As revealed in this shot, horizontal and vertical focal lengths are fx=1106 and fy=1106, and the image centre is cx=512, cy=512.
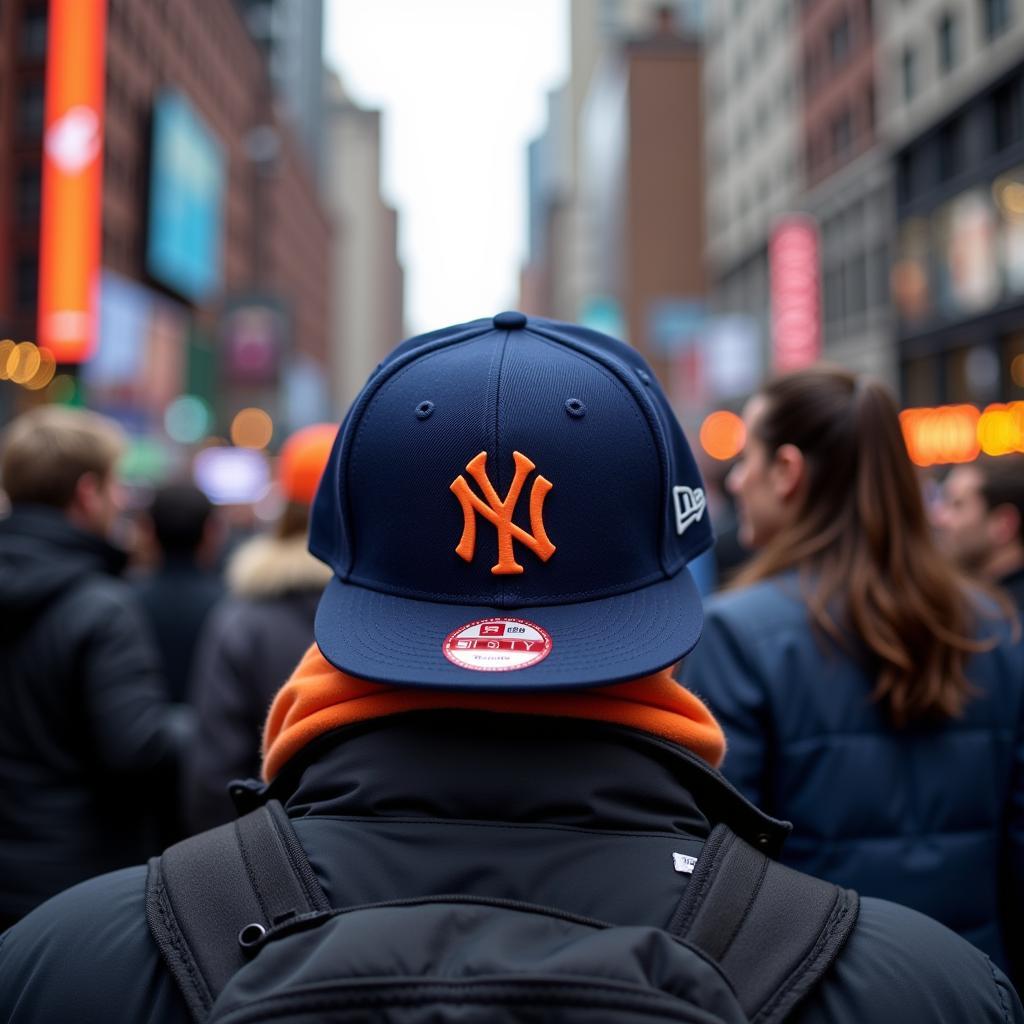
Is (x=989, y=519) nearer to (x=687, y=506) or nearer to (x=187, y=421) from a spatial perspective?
(x=687, y=506)

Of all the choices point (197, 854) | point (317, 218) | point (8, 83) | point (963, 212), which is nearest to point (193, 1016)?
point (197, 854)

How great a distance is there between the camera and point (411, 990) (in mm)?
936

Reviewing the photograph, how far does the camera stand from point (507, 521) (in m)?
1.30

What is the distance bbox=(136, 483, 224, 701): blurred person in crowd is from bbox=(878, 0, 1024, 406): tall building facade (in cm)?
2505

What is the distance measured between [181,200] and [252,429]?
1502 centimetres

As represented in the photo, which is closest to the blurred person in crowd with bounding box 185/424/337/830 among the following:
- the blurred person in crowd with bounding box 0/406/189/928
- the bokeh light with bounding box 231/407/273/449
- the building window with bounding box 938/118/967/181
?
the blurred person in crowd with bounding box 0/406/189/928

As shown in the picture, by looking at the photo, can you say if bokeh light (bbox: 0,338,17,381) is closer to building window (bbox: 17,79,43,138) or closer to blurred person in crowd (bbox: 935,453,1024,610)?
building window (bbox: 17,79,43,138)

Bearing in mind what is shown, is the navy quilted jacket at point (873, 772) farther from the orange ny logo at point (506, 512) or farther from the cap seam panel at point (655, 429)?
the orange ny logo at point (506, 512)

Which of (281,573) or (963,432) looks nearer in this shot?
(281,573)

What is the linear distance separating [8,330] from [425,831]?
84.5 ft

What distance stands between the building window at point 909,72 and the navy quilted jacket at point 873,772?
34.8 metres

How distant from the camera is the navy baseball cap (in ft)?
4.18

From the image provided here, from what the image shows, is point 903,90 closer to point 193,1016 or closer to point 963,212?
point 963,212

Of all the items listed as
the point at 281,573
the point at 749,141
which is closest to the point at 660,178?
the point at 749,141
